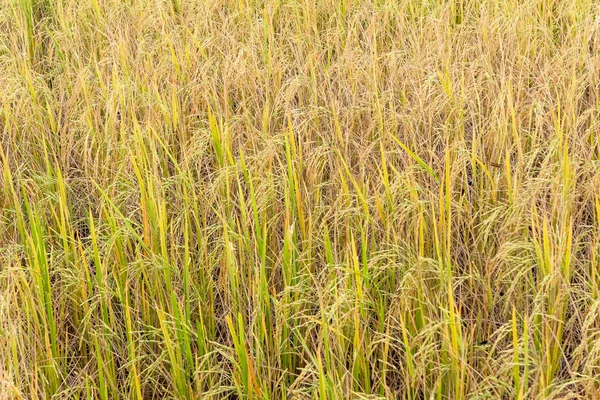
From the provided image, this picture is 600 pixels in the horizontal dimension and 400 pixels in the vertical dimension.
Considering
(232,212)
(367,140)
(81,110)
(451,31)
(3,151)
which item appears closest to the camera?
(232,212)

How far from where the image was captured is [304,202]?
1.74 m

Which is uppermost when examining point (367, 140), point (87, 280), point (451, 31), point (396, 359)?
point (451, 31)

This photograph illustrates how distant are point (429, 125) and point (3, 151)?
1.17m

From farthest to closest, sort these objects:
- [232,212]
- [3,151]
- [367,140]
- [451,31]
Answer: [451,31]
[3,151]
[367,140]
[232,212]

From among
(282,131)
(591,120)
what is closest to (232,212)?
(282,131)

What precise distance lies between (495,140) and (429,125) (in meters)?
0.18

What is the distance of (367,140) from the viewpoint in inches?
75.4

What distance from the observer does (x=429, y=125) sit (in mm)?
1894

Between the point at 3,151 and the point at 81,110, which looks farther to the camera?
the point at 81,110

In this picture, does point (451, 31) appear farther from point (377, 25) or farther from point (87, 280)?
point (87, 280)

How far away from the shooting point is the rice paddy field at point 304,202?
136cm

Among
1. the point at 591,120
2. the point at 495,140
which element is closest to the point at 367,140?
the point at 495,140

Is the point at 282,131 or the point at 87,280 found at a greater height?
the point at 282,131

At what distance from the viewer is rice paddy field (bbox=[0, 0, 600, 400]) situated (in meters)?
1.36
